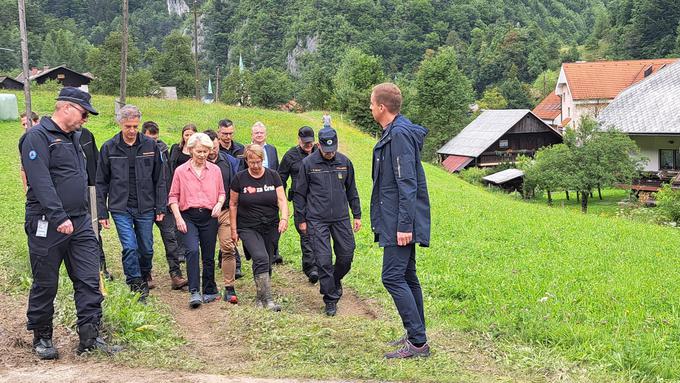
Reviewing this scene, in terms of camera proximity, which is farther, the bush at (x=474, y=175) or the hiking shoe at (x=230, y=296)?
the bush at (x=474, y=175)

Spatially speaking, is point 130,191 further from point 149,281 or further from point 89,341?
point 89,341

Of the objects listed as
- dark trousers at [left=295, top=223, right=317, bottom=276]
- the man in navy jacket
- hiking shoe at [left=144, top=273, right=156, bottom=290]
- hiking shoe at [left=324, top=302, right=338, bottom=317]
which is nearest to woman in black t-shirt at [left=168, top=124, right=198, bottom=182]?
hiking shoe at [left=144, top=273, right=156, bottom=290]

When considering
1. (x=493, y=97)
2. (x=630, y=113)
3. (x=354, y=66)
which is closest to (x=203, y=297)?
(x=630, y=113)

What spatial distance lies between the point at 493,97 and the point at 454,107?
24.7 m

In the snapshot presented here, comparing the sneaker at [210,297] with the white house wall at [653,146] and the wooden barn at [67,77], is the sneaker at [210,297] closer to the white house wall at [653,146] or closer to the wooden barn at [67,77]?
the white house wall at [653,146]

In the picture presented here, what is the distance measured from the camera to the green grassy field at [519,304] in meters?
5.56

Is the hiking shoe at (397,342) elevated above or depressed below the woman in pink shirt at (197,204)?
below

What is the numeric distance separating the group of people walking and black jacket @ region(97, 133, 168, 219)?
1 centimetres

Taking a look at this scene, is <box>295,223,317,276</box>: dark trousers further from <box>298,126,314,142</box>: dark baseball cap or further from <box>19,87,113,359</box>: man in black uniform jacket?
<box>19,87,113,359</box>: man in black uniform jacket

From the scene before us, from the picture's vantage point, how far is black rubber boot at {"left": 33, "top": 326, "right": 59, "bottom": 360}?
5.56 meters

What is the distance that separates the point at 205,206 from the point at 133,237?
94cm

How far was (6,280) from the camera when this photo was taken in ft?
25.8

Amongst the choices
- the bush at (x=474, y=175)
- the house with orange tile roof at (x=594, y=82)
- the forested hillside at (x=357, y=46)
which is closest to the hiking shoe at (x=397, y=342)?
the bush at (x=474, y=175)

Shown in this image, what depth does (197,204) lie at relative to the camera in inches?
306
